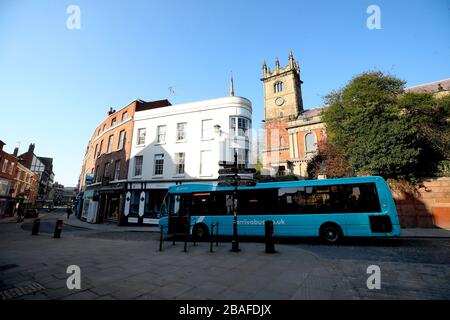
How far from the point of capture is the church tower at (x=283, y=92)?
4531 cm

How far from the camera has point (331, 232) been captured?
9.38 meters

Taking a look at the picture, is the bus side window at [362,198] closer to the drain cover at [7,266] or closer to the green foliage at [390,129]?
the green foliage at [390,129]

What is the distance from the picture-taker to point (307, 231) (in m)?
9.58

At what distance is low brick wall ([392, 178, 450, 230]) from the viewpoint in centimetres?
1408

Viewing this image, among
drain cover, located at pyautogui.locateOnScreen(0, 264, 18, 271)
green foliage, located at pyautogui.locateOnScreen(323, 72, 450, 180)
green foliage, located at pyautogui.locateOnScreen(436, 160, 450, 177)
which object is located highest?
green foliage, located at pyautogui.locateOnScreen(323, 72, 450, 180)

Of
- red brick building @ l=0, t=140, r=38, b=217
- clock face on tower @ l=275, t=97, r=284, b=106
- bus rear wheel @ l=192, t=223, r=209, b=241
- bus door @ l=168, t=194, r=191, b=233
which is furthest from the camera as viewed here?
clock face on tower @ l=275, t=97, r=284, b=106

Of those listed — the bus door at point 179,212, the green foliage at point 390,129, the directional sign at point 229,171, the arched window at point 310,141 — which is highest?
the arched window at point 310,141

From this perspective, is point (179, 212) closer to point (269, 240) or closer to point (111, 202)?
point (269, 240)

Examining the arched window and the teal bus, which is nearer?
the teal bus

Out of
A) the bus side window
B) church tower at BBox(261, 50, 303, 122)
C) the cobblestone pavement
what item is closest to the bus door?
the cobblestone pavement

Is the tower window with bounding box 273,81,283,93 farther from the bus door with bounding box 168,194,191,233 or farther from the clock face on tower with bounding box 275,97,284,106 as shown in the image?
the bus door with bounding box 168,194,191,233

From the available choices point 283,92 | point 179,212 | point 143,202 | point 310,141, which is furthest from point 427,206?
point 283,92

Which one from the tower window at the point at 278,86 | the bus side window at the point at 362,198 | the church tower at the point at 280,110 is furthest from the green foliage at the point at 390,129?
the tower window at the point at 278,86

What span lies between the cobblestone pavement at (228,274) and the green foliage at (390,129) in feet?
31.7
